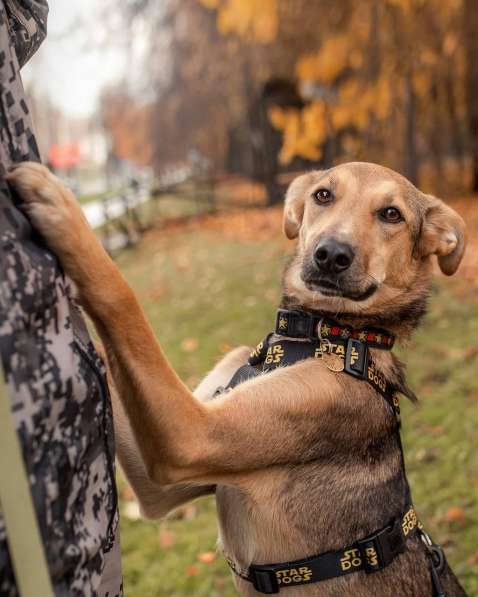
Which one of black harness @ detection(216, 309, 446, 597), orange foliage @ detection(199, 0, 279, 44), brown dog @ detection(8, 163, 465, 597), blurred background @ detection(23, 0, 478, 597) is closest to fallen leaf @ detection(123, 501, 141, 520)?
blurred background @ detection(23, 0, 478, 597)

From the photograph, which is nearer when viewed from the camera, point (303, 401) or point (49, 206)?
point (49, 206)

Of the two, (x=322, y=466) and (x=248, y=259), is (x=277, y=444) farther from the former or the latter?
(x=248, y=259)

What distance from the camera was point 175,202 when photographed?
28031 millimetres

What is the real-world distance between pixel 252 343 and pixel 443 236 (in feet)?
15.7

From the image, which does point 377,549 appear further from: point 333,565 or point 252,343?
point 252,343

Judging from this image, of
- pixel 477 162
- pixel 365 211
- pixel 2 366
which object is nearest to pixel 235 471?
pixel 2 366

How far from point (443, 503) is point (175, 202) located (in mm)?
24306

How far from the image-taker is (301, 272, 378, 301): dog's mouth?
2.80 metres

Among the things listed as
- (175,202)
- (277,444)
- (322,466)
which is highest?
(277,444)

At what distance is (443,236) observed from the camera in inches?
125

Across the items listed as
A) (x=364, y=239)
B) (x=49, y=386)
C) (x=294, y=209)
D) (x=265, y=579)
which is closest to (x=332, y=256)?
(x=364, y=239)

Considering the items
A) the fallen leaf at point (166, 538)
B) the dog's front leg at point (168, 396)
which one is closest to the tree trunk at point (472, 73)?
the fallen leaf at point (166, 538)

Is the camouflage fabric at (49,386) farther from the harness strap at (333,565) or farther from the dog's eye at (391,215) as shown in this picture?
the dog's eye at (391,215)

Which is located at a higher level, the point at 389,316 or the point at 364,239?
the point at 364,239
